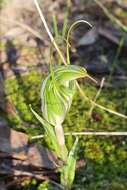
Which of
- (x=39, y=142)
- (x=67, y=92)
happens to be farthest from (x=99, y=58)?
(x=67, y=92)

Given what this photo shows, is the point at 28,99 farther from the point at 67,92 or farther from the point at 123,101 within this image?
the point at 67,92

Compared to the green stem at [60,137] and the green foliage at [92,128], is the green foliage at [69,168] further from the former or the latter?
the green foliage at [92,128]

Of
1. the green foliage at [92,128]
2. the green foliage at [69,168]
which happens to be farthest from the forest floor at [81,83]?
the green foliage at [69,168]

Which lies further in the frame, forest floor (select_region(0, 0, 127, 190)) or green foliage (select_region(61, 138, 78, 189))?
forest floor (select_region(0, 0, 127, 190))

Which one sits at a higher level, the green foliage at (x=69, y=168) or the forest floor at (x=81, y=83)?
the forest floor at (x=81, y=83)

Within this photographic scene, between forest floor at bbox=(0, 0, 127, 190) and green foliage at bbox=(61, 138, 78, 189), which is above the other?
forest floor at bbox=(0, 0, 127, 190)

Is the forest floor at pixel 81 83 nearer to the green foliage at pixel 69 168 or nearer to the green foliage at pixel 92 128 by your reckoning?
the green foliage at pixel 92 128

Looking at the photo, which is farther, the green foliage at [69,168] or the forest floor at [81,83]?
the forest floor at [81,83]

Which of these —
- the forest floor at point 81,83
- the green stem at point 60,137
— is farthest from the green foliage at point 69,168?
the forest floor at point 81,83

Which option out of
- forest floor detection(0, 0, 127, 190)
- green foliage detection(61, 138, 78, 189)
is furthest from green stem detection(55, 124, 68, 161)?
forest floor detection(0, 0, 127, 190)

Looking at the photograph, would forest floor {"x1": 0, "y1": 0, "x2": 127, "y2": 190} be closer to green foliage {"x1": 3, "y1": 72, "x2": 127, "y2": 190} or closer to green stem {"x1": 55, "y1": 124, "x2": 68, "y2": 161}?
green foliage {"x1": 3, "y1": 72, "x2": 127, "y2": 190}

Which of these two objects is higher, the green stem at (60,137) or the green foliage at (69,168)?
the green stem at (60,137)

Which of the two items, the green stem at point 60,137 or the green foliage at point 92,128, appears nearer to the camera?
the green stem at point 60,137
